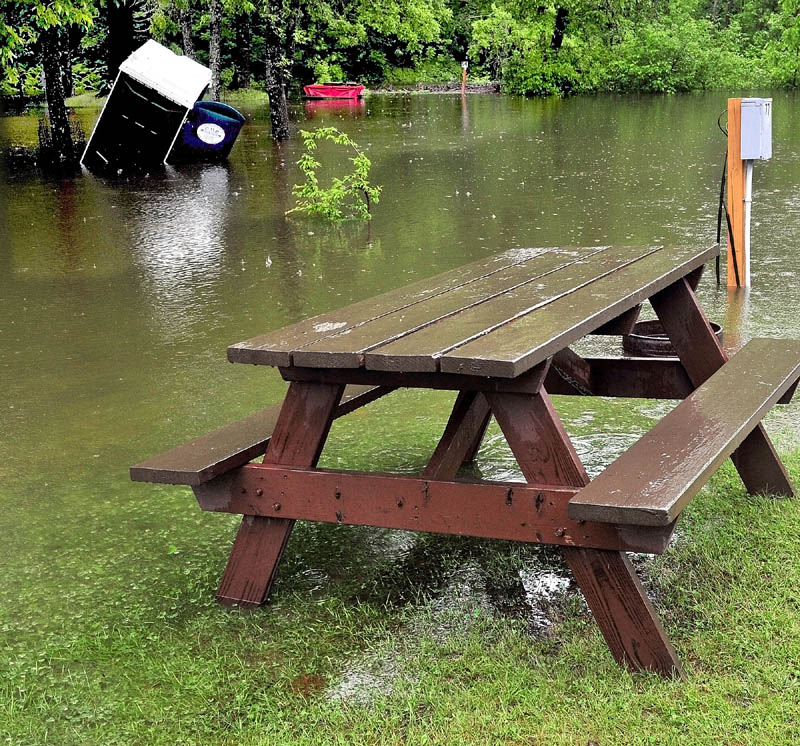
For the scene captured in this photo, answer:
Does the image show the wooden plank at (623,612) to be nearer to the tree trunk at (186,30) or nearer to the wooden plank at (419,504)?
the wooden plank at (419,504)

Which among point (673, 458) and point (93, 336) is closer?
point (673, 458)

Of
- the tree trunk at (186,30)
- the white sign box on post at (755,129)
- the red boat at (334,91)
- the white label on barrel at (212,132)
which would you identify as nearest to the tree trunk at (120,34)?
the tree trunk at (186,30)

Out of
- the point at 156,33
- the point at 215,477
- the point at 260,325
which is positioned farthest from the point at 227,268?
the point at 156,33

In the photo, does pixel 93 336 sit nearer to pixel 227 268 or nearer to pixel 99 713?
pixel 227 268

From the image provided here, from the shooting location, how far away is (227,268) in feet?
29.8

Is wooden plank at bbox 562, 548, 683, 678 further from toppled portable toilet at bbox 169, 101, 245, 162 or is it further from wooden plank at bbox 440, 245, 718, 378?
toppled portable toilet at bbox 169, 101, 245, 162

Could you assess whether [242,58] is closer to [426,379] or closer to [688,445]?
[426,379]

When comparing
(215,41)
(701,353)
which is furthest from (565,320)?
(215,41)

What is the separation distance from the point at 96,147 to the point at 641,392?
49.3 feet

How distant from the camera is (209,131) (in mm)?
17406

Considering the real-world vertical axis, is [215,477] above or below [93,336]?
above

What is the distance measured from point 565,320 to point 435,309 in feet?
1.50

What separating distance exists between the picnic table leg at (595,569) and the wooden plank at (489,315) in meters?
0.22

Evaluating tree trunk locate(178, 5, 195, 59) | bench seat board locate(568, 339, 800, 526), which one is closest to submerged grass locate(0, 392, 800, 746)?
bench seat board locate(568, 339, 800, 526)
